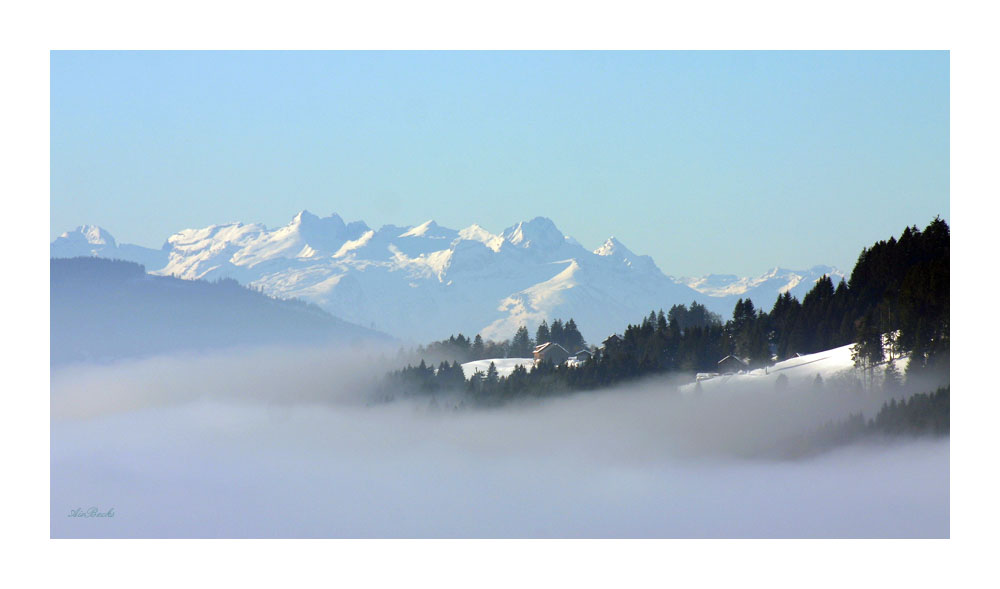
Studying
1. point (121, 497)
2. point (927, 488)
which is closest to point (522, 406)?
point (121, 497)

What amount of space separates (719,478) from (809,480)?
31.8ft

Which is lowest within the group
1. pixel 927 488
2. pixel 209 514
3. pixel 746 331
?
pixel 209 514

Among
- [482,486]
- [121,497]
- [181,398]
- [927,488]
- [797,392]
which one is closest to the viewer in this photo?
[927,488]

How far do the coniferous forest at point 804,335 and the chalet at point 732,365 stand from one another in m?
0.67

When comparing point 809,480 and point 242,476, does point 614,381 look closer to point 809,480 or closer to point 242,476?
point 809,480

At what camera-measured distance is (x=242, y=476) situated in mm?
105688

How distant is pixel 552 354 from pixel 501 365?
6.27m

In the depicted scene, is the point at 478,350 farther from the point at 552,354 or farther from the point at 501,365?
the point at 552,354

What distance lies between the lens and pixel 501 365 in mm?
125375

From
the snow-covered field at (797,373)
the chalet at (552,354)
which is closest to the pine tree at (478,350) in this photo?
the chalet at (552,354)

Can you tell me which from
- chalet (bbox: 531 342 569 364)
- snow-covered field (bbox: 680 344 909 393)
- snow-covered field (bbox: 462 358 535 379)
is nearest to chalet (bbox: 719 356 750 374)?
snow-covered field (bbox: 680 344 909 393)

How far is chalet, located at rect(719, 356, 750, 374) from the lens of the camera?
97125mm

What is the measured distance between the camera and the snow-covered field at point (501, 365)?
400ft

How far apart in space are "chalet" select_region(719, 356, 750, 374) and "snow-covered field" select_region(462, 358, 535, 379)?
25939 millimetres
